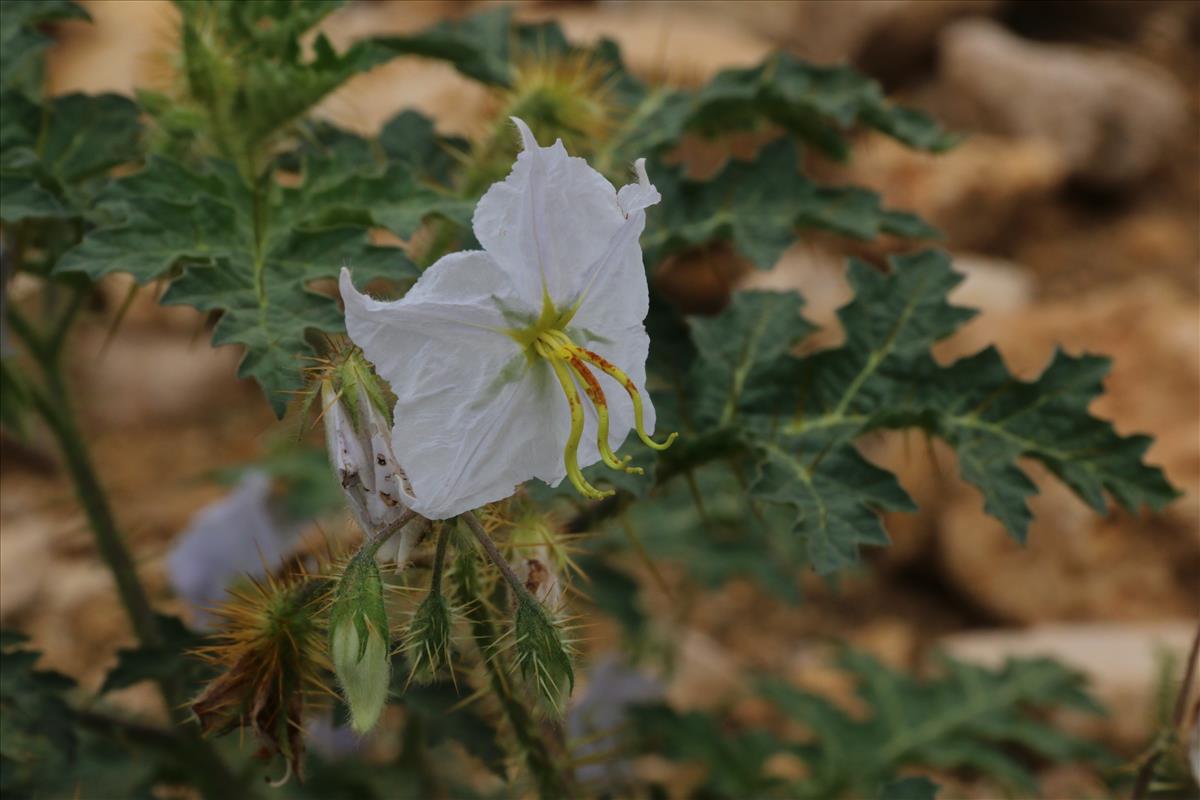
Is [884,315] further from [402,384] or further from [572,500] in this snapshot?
[402,384]

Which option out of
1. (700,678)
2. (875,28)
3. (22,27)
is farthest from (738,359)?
(875,28)

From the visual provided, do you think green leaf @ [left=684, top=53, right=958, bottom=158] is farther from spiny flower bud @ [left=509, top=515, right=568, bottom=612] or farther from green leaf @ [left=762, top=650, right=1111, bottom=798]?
green leaf @ [left=762, top=650, right=1111, bottom=798]

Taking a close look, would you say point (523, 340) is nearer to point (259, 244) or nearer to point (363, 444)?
point (363, 444)

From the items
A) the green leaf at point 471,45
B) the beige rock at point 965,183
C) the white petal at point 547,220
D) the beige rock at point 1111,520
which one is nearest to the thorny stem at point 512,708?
the white petal at point 547,220

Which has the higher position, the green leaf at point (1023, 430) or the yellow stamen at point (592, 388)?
the yellow stamen at point (592, 388)

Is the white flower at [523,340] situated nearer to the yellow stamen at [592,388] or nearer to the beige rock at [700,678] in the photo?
the yellow stamen at [592,388]
